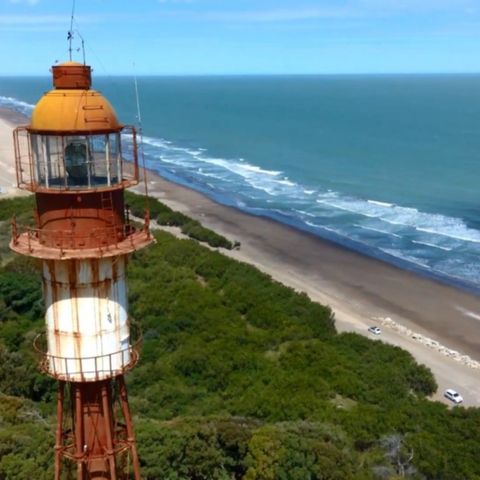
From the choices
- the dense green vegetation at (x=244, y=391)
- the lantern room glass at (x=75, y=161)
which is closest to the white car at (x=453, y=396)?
the dense green vegetation at (x=244, y=391)

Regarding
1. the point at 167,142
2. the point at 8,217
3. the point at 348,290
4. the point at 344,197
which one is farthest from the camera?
the point at 167,142

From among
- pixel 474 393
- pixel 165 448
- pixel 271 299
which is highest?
pixel 165 448

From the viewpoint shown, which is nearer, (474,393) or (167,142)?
(474,393)

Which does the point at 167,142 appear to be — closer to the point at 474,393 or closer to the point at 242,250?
the point at 242,250

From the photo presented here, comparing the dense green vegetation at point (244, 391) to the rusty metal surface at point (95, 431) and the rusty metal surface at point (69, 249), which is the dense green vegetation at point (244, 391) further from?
the rusty metal surface at point (69, 249)

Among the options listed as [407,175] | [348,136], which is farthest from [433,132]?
[407,175]

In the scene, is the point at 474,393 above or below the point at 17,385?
below
